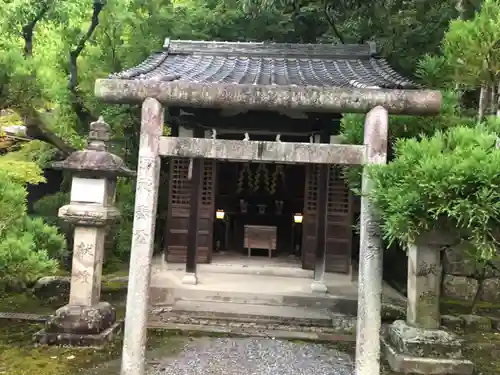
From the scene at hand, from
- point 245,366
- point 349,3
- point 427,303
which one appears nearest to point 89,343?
point 245,366

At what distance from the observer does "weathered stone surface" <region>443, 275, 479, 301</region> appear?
11647 mm

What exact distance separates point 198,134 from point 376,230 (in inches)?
293

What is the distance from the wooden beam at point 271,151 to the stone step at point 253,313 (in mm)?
5094

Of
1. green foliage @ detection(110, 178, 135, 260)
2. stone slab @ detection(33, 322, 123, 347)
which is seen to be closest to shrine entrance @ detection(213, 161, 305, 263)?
green foliage @ detection(110, 178, 135, 260)

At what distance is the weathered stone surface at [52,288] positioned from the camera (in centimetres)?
977

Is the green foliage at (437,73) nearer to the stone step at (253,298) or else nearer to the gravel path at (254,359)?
the gravel path at (254,359)

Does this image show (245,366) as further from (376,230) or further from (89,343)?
(376,230)

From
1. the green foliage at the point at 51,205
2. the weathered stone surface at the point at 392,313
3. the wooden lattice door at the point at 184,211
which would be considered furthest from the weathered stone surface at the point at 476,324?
the green foliage at the point at 51,205

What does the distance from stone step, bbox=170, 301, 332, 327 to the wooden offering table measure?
356cm

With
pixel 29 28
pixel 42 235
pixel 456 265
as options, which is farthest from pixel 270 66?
pixel 456 265

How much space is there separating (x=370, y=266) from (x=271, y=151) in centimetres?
174

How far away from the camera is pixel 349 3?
10117 mm

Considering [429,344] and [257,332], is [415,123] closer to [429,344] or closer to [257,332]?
[429,344]

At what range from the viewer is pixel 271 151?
5082 mm
